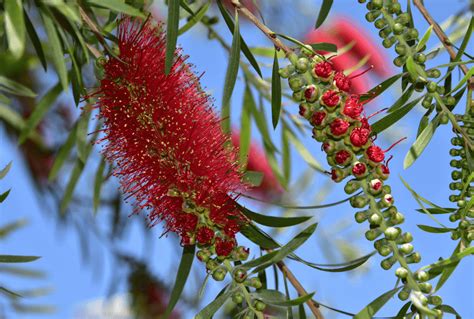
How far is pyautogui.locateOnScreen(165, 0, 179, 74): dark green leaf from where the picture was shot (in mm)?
771

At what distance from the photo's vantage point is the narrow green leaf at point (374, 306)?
0.70 m

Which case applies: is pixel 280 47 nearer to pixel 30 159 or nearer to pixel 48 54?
pixel 48 54

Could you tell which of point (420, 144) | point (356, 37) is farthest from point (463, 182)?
point (356, 37)

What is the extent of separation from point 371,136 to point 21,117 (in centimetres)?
88

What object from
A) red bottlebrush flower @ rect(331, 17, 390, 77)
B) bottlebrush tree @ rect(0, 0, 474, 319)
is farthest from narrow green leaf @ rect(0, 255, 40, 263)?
red bottlebrush flower @ rect(331, 17, 390, 77)

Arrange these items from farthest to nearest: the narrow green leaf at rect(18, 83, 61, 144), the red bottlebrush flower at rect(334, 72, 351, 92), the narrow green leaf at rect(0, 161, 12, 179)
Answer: the narrow green leaf at rect(18, 83, 61, 144)
the narrow green leaf at rect(0, 161, 12, 179)
the red bottlebrush flower at rect(334, 72, 351, 92)

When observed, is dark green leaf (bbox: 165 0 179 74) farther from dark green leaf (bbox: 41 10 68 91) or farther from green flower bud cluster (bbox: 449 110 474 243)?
green flower bud cluster (bbox: 449 110 474 243)

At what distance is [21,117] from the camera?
1491 mm

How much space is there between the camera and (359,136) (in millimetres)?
744

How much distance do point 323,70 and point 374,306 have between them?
0.23m

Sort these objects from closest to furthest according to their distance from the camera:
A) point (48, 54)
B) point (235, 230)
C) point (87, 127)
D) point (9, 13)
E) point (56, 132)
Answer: point (9, 13) < point (235, 230) < point (87, 127) < point (48, 54) < point (56, 132)

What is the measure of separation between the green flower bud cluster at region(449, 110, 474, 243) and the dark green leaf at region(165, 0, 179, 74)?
0.30 m

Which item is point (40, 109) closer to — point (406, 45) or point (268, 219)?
point (268, 219)

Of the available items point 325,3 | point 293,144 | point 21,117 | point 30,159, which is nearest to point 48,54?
point 21,117
